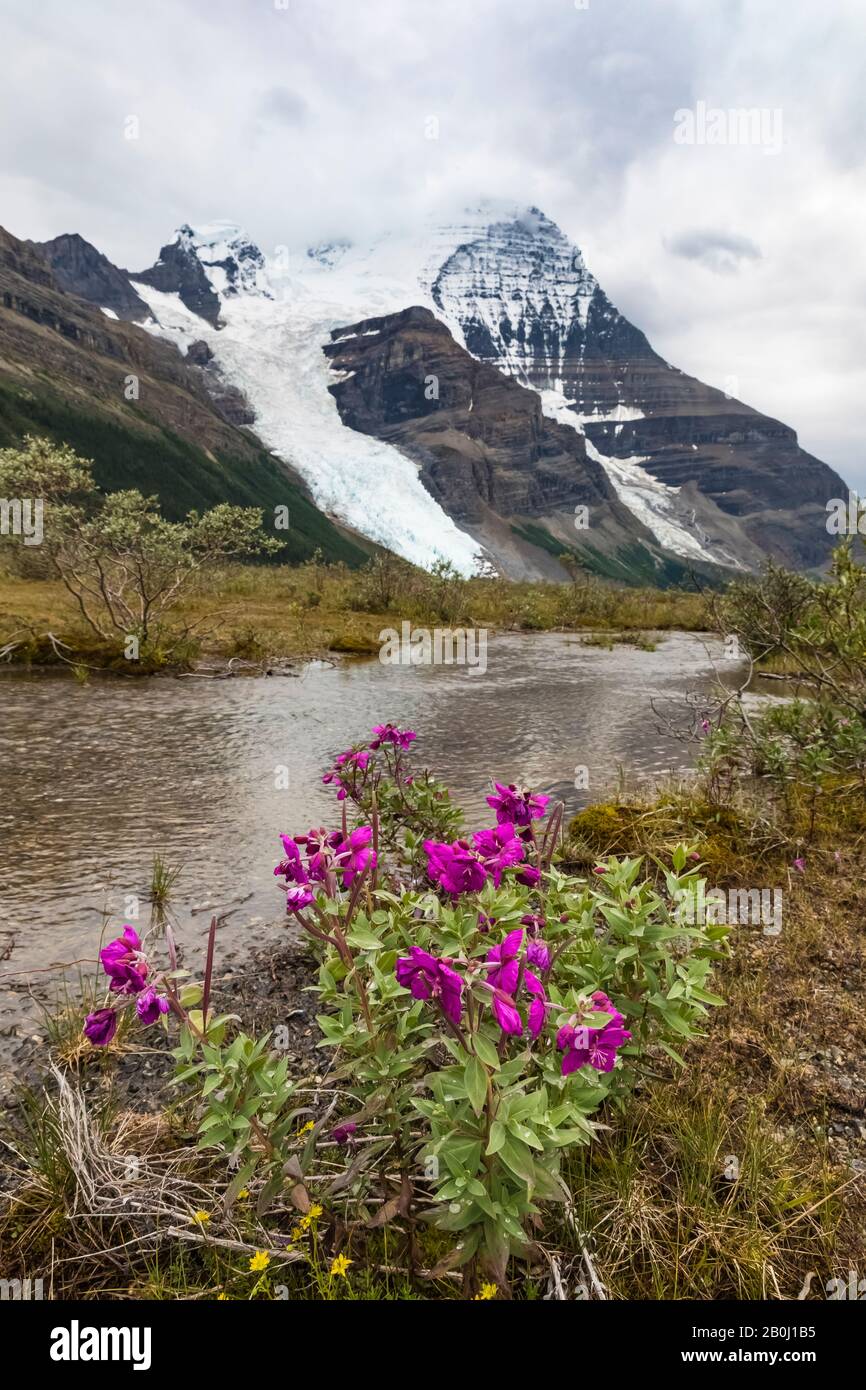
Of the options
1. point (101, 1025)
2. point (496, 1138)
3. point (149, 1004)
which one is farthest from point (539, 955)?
point (101, 1025)

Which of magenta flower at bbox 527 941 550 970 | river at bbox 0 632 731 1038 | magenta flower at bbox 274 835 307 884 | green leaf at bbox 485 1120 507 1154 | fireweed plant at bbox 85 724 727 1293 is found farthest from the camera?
river at bbox 0 632 731 1038

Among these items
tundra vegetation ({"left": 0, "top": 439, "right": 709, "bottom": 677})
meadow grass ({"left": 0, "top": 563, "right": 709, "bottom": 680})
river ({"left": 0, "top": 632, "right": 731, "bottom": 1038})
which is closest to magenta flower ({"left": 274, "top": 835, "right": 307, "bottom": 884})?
river ({"left": 0, "top": 632, "right": 731, "bottom": 1038})

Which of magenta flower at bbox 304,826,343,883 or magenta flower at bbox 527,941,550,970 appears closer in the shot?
magenta flower at bbox 527,941,550,970

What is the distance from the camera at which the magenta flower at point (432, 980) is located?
174cm

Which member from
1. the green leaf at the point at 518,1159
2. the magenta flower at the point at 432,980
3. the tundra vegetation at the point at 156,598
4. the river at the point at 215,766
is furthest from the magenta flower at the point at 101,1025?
the tundra vegetation at the point at 156,598

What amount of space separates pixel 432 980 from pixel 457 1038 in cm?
25

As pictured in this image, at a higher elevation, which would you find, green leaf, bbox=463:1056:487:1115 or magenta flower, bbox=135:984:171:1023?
magenta flower, bbox=135:984:171:1023

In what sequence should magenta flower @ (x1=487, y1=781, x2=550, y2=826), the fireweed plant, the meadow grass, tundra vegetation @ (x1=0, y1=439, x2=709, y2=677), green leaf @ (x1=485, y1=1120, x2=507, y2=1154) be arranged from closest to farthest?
1. green leaf @ (x1=485, y1=1120, x2=507, y2=1154)
2. the fireweed plant
3. magenta flower @ (x1=487, y1=781, x2=550, y2=826)
4. tundra vegetation @ (x1=0, y1=439, x2=709, y2=677)
5. the meadow grass

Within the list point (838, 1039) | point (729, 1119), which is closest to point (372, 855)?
point (729, 1119)

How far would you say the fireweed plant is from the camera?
182 centimetres

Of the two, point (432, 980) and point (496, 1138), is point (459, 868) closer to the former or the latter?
point (432, 980)

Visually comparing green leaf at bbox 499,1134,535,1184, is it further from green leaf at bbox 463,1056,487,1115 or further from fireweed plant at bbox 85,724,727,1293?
green leaf at bbox 463,1056,487,1115

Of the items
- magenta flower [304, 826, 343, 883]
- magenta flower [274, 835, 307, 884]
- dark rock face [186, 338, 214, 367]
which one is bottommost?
magenta flower [274, 835, 307, 884]

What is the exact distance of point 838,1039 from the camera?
3.37 metres
